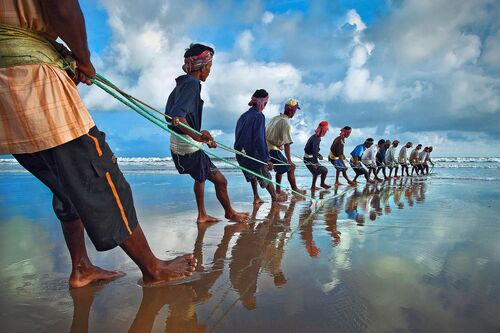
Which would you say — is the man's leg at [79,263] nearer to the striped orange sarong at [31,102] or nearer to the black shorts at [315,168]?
the striped orange sarong at [31,102]

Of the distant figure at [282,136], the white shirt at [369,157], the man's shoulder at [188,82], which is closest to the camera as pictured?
the man's shoulder at [188,82]

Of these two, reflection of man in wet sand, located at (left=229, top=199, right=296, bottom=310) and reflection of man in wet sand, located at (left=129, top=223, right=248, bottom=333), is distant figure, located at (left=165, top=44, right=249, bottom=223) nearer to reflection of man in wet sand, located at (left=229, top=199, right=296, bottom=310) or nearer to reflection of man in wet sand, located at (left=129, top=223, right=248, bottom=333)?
reflection of man in wet sand, located at (left=229, top=199, right=296, bottom=310)

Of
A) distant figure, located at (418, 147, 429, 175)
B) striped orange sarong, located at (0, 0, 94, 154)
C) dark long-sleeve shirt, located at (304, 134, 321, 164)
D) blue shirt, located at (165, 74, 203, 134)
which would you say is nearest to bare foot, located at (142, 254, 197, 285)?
striped orange sarong, located at (0, 0, 94, 154)

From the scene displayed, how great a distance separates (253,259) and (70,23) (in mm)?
1797

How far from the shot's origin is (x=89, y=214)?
5.29ft

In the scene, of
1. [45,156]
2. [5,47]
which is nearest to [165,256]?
[45,156]

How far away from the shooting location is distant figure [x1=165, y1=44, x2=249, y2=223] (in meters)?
3.40

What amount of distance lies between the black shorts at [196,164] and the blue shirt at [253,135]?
1655 millimetres

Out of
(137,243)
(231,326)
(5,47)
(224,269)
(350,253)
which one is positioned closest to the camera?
(231,326)

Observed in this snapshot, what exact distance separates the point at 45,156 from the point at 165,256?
4.05 feet

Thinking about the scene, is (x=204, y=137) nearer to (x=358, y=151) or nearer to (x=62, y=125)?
(x=62, y=125)

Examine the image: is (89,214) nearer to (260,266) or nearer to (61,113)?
(61,113)

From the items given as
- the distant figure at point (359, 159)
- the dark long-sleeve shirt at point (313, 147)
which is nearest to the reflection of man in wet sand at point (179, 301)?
the dark long-sleeve shirt at point (313, 147)

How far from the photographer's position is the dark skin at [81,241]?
153 cm
